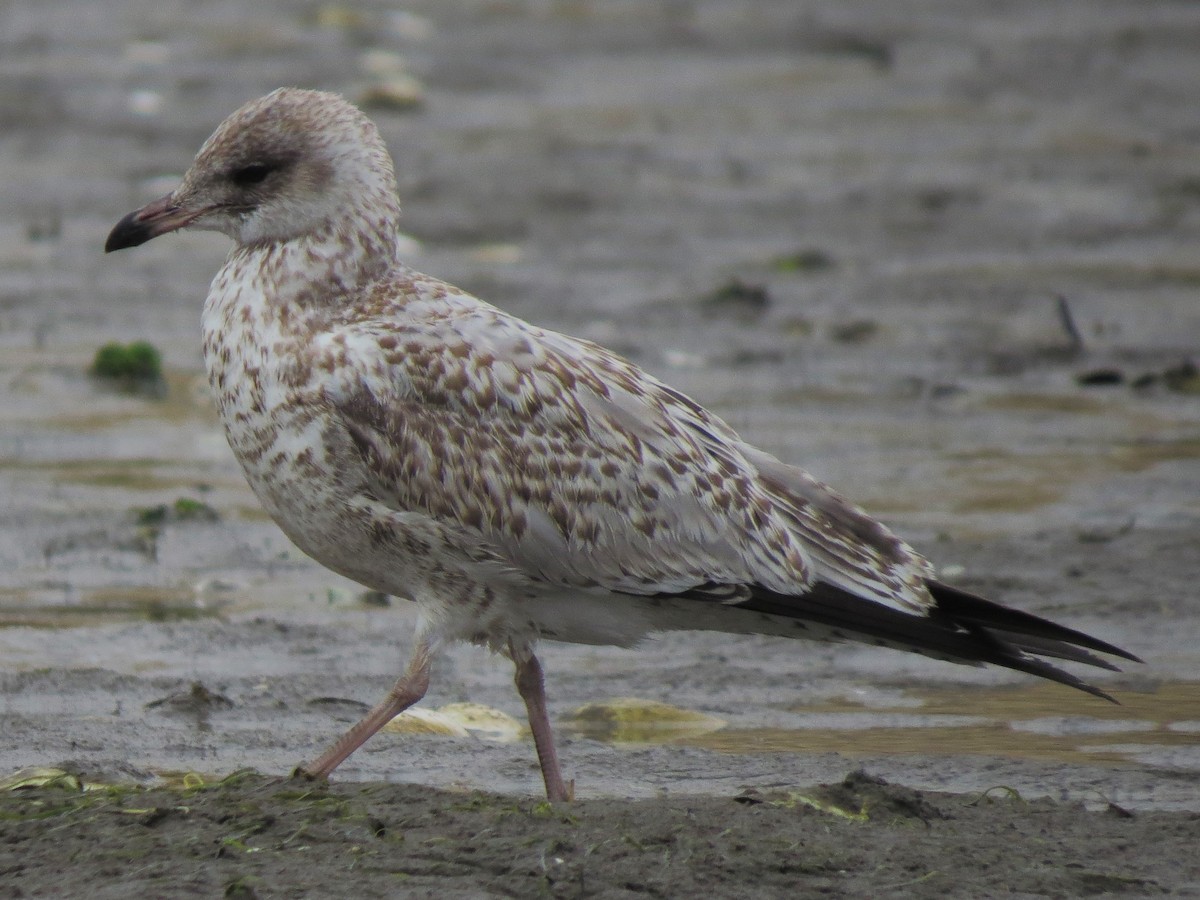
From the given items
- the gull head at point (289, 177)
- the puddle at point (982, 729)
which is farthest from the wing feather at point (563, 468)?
the puddle at point (982, 729)

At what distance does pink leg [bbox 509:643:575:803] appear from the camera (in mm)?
6234

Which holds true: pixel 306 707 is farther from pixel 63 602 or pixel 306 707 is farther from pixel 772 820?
pixel 772 820

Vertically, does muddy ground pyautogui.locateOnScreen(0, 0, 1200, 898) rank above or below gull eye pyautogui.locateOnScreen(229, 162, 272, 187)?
below

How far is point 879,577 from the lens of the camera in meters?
6.43

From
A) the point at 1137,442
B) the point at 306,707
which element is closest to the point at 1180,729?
the point at 306,707

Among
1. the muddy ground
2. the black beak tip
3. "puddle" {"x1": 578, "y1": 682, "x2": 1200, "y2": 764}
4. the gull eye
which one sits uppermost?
the gull eye

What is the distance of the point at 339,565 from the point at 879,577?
151 cm

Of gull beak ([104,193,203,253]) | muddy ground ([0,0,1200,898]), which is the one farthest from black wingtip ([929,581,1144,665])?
gull beak ([104,193,203,253])

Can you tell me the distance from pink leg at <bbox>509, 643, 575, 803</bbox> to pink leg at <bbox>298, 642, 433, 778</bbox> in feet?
0.89

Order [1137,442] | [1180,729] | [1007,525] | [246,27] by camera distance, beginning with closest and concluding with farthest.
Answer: [1180,729]
[1007,525]
[1137,442]
[246,27]

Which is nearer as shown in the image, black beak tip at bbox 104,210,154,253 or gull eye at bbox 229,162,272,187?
gull eye at bbox 229,162,272,187

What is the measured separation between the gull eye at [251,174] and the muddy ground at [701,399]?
1640 mm

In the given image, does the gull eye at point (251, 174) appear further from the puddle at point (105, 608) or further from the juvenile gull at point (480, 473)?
the puddle at point (105, 608)

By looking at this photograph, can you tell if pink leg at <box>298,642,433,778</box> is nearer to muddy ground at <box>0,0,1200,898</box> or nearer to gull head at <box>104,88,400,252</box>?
muddy ground at <box>0,0,1200,898</box>
